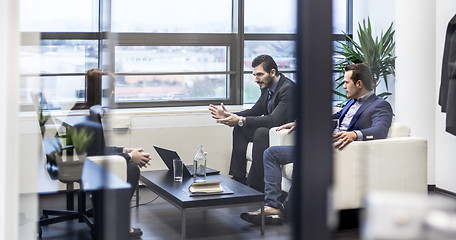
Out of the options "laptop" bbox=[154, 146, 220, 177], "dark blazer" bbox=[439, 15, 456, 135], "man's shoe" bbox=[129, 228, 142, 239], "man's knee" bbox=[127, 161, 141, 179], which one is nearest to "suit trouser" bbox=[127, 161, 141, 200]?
"man's knee" bbox=[127, 161, 141, 179]

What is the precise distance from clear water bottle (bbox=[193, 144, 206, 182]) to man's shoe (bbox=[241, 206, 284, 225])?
314mm

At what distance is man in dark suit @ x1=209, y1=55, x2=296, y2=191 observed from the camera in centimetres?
276

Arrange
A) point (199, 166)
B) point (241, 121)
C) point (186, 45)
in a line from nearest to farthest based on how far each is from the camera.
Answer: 1. point (199, 166)
2. point (241, 121)
3. point (186, 45)

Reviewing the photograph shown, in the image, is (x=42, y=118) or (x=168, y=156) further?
(x=168, y=156)

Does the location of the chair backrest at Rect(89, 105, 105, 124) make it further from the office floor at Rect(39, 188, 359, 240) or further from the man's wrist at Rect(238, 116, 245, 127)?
the man's wrist at Rect(238, 116, 245, 127)

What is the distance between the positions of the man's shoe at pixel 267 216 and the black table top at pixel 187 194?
0.08 m

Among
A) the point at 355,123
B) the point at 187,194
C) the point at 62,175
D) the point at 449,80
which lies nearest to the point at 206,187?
the point at 187,194

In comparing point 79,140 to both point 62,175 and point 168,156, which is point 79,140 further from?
point 168,156

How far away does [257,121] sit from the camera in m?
3.16

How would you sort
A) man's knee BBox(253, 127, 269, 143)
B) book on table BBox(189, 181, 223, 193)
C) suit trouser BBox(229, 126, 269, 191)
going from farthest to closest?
man's knee BBox(253, 127, 269, 143), suit trouser BBox(229, 126, 269, 191), book on table BBox(189, 181, 223, 193)

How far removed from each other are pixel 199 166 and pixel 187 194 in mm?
441

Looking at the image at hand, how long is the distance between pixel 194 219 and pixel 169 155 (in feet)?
1.70

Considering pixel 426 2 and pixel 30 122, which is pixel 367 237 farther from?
pixel 426 2

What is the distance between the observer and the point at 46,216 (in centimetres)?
188
